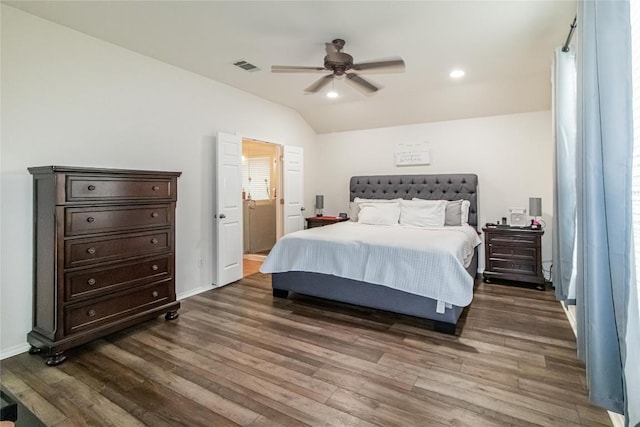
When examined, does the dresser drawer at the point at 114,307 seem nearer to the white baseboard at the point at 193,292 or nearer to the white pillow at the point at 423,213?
the white baseboard at the point at 193,292

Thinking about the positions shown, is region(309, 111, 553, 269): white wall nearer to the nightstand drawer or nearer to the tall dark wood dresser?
the nightstand drawer

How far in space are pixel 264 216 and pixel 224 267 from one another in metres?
2.68

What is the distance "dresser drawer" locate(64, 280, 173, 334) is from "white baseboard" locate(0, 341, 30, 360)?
0.54m

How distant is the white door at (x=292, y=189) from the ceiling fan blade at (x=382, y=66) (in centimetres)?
271

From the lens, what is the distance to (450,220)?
4719mm

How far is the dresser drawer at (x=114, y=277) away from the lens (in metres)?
2.51

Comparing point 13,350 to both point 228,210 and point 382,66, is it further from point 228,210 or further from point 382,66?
point 382,66

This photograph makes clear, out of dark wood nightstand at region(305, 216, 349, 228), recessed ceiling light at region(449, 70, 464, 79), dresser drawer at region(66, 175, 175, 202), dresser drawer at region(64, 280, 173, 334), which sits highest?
recessed ceiling light at region(449, 70, 464, 79)

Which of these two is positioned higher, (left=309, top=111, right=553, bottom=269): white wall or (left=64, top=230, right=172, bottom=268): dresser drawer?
(left=309, top=111, right=553, bottom=269): white wall

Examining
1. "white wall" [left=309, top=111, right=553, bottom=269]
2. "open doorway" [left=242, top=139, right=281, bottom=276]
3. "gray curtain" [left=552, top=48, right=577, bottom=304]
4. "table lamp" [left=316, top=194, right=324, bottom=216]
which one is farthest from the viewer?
"open doorway" [left=242, top=139, right=281, bottom=276]

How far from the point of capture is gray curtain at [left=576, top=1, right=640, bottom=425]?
129cm

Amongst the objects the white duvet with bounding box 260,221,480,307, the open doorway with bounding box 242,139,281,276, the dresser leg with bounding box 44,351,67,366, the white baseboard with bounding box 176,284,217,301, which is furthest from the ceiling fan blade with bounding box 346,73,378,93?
the open doorway with bounding box 242,139,281,276

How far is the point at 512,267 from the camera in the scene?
433 centimetres

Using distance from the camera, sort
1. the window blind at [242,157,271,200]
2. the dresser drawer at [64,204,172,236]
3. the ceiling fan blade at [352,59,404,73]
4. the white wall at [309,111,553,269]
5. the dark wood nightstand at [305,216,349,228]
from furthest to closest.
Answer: the window blind at [242,157,271,200] → the dark wood nightstand at [305,216,349,228] → the white wall at [309,111,553,269] → the ceiling fan blade at [352,59,404,73] → the dresser drawer at [64,204,172,236]
